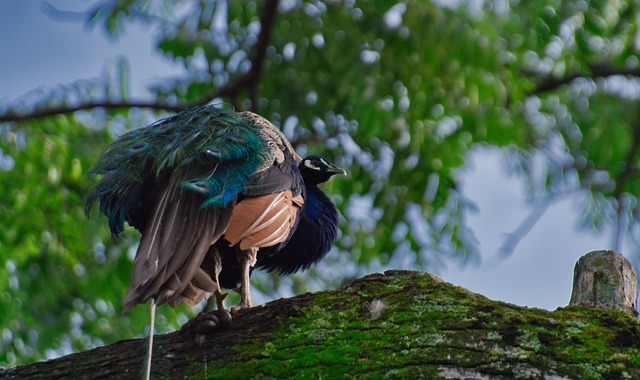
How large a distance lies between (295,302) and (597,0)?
7290mm

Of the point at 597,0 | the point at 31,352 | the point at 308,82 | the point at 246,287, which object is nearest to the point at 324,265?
the point at 308,82

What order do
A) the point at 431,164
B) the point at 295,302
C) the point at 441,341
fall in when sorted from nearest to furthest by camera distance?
the point at 441,341 → the point at 295,302 → the point at 431,164

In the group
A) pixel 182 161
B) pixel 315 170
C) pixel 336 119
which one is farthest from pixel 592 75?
pixel 182 161

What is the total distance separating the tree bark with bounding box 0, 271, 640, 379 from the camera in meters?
3.37

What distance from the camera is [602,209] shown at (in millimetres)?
11094

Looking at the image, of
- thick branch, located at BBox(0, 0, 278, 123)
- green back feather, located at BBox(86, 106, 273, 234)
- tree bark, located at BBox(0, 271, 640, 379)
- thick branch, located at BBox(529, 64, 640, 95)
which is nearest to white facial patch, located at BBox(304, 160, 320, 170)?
green back feather, located at BBox(86, 106, 273, 234)

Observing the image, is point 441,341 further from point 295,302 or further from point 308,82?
point 308,82

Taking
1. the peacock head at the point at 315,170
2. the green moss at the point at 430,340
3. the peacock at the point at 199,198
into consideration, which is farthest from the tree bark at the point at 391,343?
the peacock head at the point at 315,170

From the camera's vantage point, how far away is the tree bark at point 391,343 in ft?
11.1

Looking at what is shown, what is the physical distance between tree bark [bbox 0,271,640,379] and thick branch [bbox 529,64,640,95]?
8.46 meters

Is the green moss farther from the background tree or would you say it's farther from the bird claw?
the background tree

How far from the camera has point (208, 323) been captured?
3.91 meters

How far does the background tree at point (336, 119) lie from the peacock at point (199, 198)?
279 centimetres

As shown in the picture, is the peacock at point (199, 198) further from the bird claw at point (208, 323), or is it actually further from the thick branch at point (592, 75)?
the thick branch at point (592, 75)
